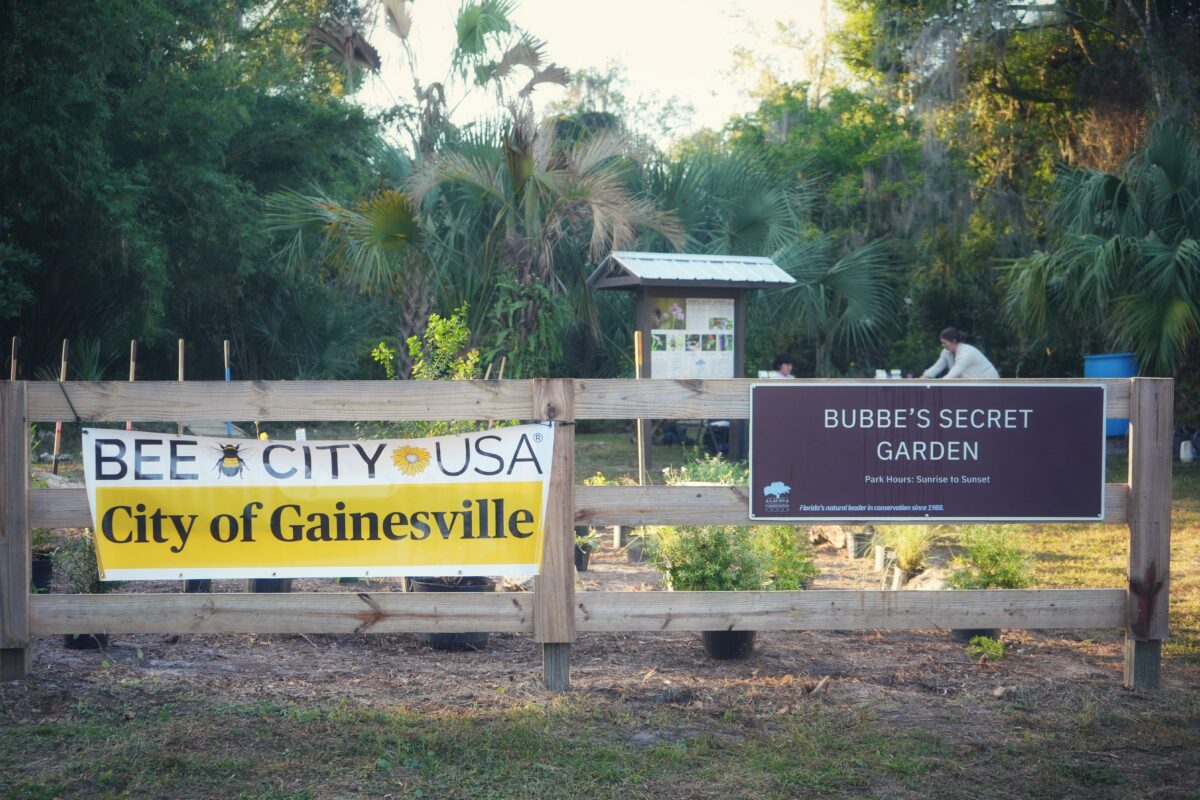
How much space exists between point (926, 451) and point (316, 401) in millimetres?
2843

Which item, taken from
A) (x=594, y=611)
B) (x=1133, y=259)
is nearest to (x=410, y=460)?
(x=594, y=611)

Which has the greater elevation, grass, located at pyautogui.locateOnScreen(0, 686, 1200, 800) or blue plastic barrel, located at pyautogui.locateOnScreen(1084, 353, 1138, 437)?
blue plastic barrel, located at pyautogui.locateOnScreen(1084, 353, 1138, 437)

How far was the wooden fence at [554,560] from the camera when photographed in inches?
199

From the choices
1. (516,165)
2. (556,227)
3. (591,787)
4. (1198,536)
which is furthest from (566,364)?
(591,787)

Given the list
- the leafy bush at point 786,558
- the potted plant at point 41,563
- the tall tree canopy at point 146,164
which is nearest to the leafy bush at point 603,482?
the leafy bush at point 786,558

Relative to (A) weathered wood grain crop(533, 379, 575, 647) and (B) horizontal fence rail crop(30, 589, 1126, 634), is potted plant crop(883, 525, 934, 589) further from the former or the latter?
(A) weathered wood grain crop(533, 379, 575, 647)

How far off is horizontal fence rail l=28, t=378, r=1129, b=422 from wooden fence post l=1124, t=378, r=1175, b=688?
1.89m

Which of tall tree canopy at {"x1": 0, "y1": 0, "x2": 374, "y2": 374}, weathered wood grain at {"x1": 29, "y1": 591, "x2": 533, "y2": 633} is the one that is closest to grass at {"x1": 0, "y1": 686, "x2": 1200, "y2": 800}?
weathered wood grain at {"x1": 29, "y1": 591, "x2": 533, "y2": 633}

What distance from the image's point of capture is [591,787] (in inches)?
156

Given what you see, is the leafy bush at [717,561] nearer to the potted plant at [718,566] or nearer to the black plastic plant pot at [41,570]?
the potted plant at [718,566]

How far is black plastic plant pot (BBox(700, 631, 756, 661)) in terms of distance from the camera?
18.7 feet

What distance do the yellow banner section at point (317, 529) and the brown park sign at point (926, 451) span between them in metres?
1.17

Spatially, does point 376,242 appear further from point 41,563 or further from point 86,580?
point 86,580

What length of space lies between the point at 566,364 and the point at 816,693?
45.4 ft
